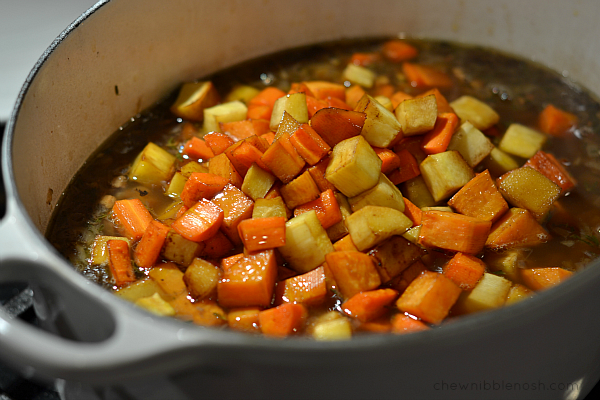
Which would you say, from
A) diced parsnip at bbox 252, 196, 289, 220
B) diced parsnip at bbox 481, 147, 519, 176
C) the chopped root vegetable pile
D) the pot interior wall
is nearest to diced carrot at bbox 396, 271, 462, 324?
the chopped root vegetable pile

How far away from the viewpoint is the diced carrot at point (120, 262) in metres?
1.29

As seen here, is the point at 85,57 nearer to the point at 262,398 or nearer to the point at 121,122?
the point at 121,122

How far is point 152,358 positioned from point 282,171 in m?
0.69

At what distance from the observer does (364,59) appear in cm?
216

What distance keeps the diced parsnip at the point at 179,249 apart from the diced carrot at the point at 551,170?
3.43 ft

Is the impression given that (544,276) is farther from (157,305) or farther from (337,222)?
(157,305)

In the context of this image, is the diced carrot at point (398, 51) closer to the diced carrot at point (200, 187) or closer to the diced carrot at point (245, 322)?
the diced carrot at point (200, 187)

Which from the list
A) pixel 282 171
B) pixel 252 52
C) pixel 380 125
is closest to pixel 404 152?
pixel 380 125

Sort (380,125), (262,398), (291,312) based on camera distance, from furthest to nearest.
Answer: (380,125)
(291,312)
(262,398)

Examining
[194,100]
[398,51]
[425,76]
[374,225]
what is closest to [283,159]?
[374,225]

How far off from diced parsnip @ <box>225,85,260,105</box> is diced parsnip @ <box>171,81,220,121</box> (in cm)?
5

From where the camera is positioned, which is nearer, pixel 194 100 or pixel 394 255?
pixel 394 255

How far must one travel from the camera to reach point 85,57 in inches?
62.7

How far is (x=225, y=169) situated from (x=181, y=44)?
71 cm
